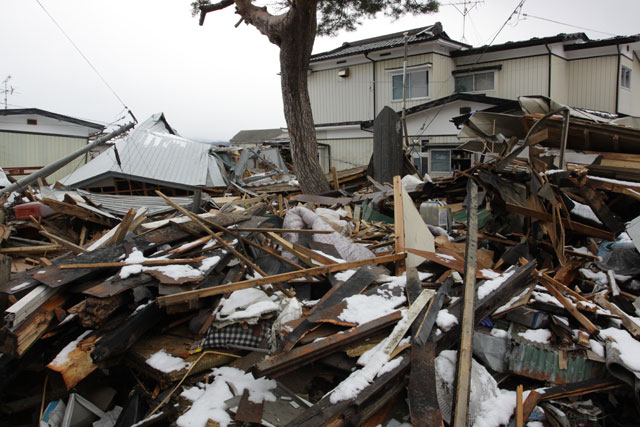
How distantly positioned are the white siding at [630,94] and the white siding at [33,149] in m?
23.0

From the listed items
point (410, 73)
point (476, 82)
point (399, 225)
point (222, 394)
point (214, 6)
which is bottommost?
point (222, 394)

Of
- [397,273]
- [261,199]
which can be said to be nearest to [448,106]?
[261,199]

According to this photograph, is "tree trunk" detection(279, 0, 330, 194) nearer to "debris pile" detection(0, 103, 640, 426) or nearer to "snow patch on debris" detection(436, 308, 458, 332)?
"debris pile" detection(0, 103, 640, 426)

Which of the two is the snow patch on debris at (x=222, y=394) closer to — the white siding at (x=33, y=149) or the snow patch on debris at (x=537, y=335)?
the snow patch on debris at (x=537, y=335)

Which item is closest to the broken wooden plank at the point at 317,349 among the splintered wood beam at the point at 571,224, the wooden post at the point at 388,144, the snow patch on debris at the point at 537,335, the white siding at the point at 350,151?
the snow patch on debris at the point at 537,335

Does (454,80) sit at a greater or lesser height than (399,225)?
greater

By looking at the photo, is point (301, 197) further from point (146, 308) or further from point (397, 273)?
point (146, 308)

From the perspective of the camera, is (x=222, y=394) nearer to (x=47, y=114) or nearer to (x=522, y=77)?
(x=522, y=77)

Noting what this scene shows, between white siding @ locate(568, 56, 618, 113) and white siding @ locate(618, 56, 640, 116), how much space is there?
11.8 inches

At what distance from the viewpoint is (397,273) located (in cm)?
430

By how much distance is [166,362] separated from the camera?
3252 mm

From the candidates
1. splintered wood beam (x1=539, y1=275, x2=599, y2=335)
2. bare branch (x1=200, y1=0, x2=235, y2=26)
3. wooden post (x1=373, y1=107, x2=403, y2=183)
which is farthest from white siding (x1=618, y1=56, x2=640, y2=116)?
splintered wood beam (x1=539, y1=275, x2=599, y2=335)

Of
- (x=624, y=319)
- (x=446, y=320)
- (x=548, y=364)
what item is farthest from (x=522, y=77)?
(x=446, y=320)

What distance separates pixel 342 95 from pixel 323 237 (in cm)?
1543
